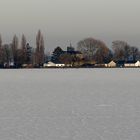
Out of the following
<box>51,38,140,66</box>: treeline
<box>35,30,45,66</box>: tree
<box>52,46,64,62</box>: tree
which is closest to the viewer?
<box>35,30,45,66</box>: tree

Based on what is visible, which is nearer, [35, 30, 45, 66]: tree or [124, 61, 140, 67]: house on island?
[35, 30, 45, 66]: tree

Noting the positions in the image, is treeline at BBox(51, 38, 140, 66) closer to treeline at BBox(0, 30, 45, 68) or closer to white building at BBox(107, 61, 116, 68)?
white building at BBox(107, 61, 116, 68)

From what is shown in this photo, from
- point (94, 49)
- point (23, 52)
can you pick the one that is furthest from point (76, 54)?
point (23, 52)

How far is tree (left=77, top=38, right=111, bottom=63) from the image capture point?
390ft

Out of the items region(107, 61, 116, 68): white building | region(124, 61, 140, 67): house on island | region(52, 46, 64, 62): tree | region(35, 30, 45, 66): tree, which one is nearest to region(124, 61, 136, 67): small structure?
region(124, 61, 140, 67): house on island

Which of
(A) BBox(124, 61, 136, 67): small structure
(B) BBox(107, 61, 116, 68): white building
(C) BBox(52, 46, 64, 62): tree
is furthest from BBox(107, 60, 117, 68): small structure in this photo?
(C) BBox(52, 46, 64, 62): tree

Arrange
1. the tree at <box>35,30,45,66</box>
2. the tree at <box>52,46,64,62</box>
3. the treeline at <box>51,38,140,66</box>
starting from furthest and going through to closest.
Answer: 1. the tree at <box>52,46,64,62</box>
2. the treeline at <box>51,38,140,66</box>
3. the tree at <box>35,30,45,66</box>

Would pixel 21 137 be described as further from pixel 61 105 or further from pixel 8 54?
pixel 8 54

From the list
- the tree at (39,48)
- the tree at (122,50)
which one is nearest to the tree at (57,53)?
the tree at (122,50)

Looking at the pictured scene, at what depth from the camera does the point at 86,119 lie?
11.3m

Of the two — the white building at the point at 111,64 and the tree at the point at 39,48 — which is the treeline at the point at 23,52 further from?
the white building at the point at 111,64

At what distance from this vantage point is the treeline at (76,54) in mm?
98375

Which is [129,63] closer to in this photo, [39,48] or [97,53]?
[97,53]

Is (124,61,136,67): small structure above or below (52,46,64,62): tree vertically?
below
